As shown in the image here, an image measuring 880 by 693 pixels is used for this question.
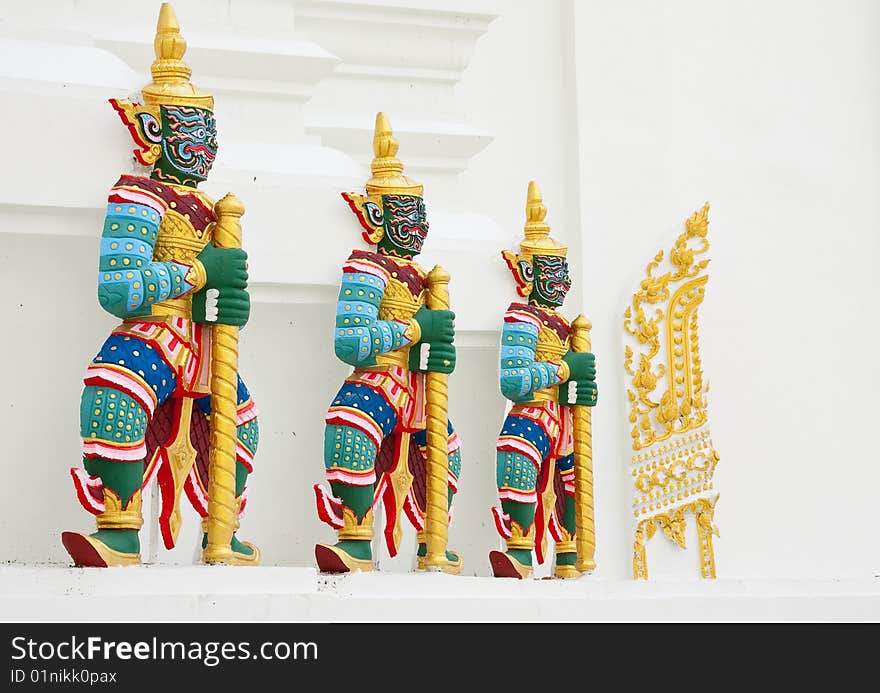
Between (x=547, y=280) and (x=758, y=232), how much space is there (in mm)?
1619

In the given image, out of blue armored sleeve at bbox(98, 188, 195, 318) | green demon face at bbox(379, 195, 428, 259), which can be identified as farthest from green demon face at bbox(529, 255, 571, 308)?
blue armored sleeve at bbox(98, 188, 195, 318)

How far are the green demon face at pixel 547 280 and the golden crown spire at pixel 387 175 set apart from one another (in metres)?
0.71

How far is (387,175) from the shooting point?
181 inches

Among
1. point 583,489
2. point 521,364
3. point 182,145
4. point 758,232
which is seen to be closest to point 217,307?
point 182,145

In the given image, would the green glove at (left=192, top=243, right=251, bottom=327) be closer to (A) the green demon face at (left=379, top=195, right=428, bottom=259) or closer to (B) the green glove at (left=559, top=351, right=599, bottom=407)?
(A) the green demon face at (left=379, top=195, right=428, bottom=259)

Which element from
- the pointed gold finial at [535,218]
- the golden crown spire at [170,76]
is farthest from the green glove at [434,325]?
the golden crown spire at [170,76]

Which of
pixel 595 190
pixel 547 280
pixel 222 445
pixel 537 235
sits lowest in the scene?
pixel 222 445

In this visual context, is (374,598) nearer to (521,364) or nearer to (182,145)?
(182,145)

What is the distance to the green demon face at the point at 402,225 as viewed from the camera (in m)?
4.55

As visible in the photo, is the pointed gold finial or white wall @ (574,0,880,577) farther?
white wall @ (574,0,880,577)

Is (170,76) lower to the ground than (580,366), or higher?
higher

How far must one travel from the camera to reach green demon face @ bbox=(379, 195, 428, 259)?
14.9 ft

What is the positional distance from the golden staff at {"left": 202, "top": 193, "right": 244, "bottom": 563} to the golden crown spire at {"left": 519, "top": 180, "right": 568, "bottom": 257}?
158 centimetres

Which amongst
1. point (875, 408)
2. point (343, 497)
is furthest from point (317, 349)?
point (875, 408)
